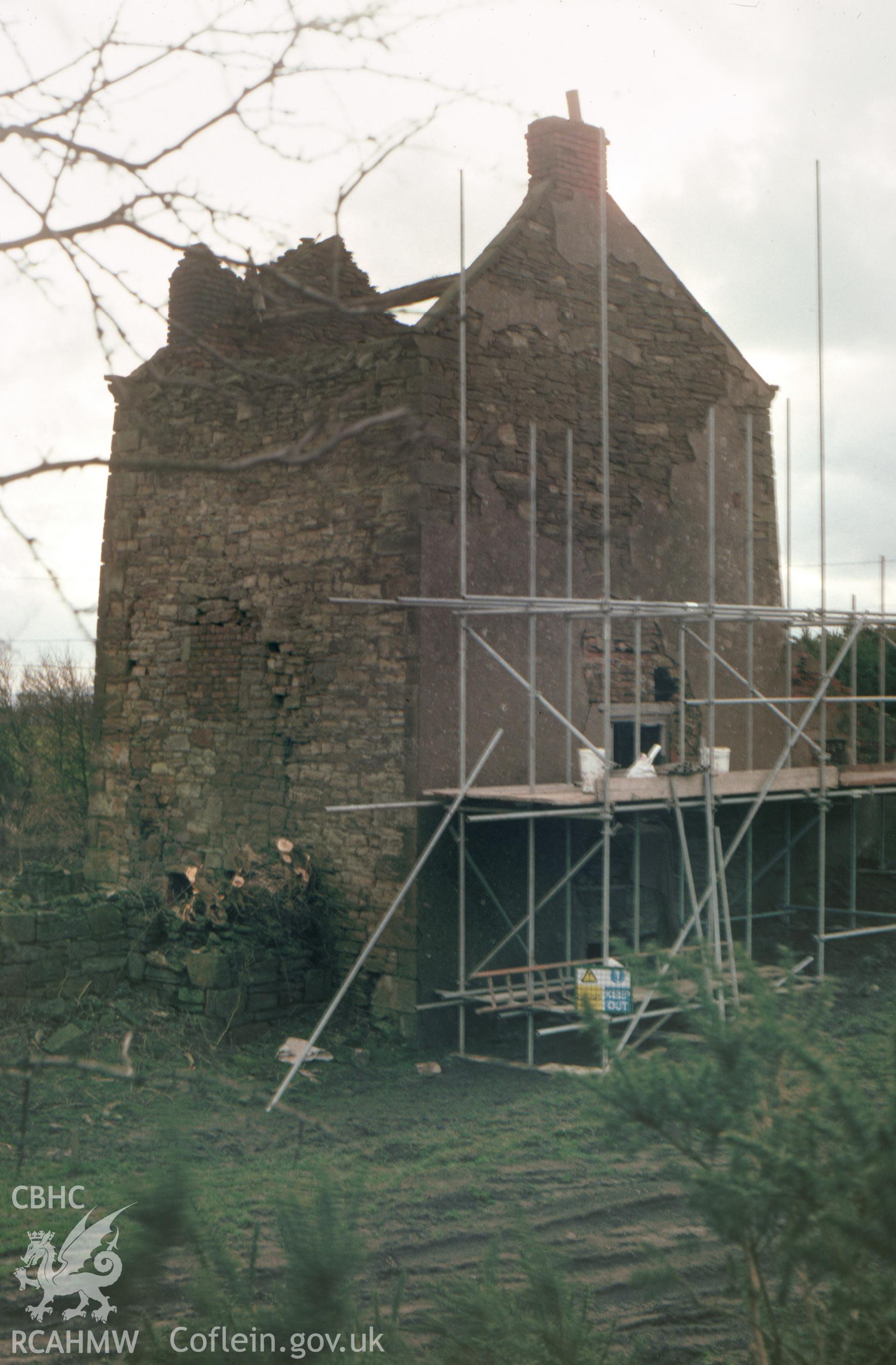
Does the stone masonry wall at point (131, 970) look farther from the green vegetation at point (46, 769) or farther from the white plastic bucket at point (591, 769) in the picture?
the green vegetation at point (46, 769)

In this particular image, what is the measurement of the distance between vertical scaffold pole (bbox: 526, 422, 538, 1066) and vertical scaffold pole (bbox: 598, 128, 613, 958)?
1.82 feet

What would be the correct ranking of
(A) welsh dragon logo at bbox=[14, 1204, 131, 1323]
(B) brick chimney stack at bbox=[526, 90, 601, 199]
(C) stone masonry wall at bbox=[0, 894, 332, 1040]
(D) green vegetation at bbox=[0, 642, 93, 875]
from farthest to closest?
(D) green vegetation at bbox=[0, 642, 93, 875] → (B) brick chimney stack at bbox=[526, 90, 601, 199] → (C) stone masonry wall at bbox=[0, 894, 332, 1040] → (A) welsh dragon logo at bbox=[14, 1204, 131, 1323]

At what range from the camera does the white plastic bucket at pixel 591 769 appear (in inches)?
374

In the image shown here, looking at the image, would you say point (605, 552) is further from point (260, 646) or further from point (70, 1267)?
point (70, 1267)

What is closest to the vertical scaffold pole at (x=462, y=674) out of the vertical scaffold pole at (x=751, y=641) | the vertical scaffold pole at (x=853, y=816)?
the vertical scaffold pole at (x=751, y=641)

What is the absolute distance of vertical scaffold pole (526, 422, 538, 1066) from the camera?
9562 mm

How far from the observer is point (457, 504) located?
10195mm

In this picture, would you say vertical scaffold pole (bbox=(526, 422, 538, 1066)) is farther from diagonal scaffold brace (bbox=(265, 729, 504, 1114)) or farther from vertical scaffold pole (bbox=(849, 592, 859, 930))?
vertical scaffold pole (bbox=(849, 592, 859, 930))

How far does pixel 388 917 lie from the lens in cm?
916

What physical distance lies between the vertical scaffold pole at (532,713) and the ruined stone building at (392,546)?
0.11 m

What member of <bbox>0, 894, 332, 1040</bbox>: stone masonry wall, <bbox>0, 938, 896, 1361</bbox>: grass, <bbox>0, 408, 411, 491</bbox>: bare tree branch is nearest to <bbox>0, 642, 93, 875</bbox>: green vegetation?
<bbox>0, 894, 332, 1040</bbox>: stone masonry wall

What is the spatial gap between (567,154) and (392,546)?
427cm

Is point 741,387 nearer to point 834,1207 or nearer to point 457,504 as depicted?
point 457,504

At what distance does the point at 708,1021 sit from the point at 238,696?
837cm
